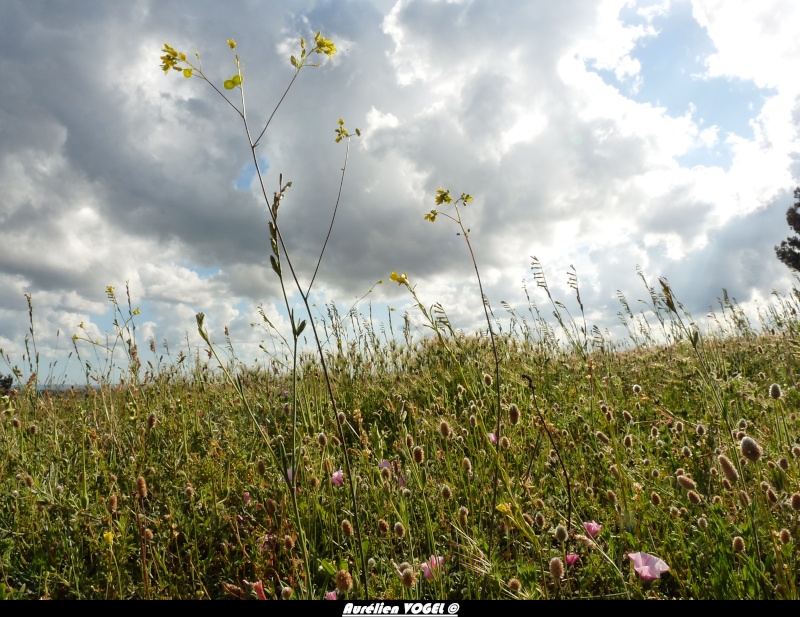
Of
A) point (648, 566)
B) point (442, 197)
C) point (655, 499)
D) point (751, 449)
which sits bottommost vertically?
point (648, 566)

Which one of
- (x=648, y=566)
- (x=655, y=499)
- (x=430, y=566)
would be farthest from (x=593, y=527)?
(x=430, y=566)

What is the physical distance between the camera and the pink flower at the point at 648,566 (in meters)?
1.48

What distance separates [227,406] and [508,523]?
2993mm

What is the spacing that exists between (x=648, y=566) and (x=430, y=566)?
2.15 ft

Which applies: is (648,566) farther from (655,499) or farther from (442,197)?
(442,197)

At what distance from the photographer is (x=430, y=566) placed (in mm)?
1568

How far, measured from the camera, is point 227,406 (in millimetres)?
4230

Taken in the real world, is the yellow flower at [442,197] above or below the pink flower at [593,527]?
above

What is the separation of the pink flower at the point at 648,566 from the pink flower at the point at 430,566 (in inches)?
22.8

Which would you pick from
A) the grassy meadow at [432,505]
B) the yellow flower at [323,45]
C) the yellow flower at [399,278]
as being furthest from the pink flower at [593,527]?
the yellow flower at [323,45]

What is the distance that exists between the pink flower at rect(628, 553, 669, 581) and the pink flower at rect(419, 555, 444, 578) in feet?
1.90

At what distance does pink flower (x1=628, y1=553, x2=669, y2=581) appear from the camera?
4.85ft

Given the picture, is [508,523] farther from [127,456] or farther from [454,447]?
[127,456]

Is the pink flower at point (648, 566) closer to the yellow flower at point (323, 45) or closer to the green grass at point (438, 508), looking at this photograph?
the green grass at point (438, 508)
